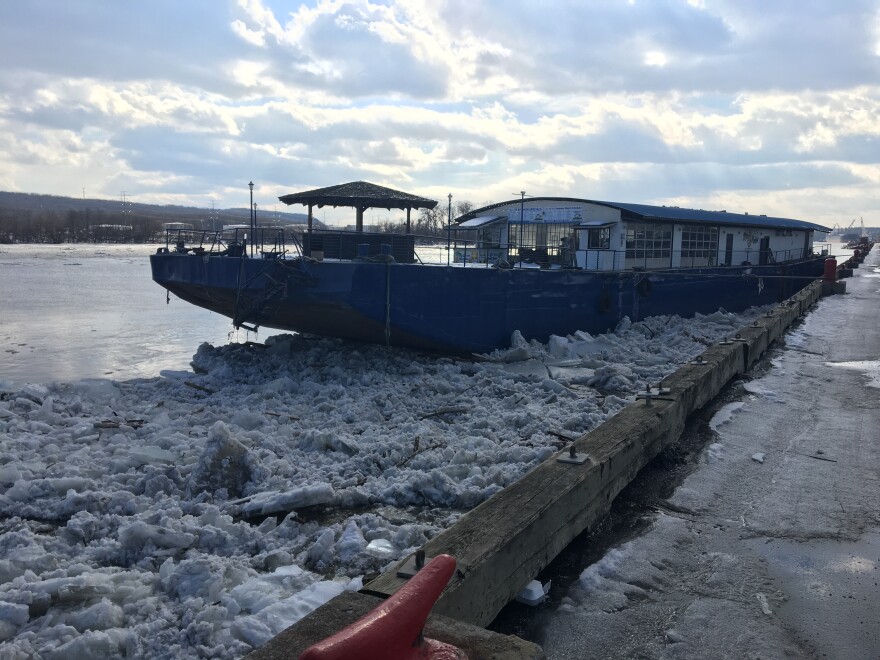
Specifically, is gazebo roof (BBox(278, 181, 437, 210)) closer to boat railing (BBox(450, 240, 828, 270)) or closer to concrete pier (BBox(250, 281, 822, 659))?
boat railing (BBox(450, 240, 828, 270))

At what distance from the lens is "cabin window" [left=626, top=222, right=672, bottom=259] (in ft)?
62.8

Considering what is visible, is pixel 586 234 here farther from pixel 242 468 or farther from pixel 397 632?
pixel 397 632

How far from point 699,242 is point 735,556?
1849 cm

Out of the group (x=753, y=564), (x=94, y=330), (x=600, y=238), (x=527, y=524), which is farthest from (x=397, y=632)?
(x=94, y=330)

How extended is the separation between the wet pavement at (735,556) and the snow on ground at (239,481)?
50.0 inches

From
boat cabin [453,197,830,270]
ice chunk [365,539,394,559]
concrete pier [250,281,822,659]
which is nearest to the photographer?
concrete pier [250,281,822,659]

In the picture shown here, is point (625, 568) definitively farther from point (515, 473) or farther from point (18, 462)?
point (18, 462)

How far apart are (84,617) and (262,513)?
6.88 feet

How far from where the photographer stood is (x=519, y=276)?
1472 centimetres

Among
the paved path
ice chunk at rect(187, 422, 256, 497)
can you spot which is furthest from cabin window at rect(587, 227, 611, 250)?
ice chunk at rect(187, 422, 256, 497)

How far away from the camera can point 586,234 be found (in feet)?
62.6

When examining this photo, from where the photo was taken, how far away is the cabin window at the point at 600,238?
18.9m

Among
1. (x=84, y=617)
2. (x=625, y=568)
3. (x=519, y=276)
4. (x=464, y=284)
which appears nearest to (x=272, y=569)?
(x=84, y=617)

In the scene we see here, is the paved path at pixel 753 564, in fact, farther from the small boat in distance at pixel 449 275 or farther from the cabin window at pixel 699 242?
the cabin window at pixel 699 242
